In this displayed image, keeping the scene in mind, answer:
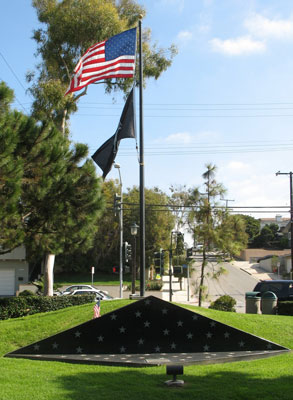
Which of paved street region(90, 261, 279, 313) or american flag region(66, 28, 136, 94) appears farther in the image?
paved street region(90, 261, 279, 313)

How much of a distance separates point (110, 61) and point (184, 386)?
9173mm

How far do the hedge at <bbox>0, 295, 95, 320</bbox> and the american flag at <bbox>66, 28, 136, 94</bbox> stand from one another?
778cm

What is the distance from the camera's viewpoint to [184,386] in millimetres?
6633

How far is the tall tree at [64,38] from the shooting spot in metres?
22.8

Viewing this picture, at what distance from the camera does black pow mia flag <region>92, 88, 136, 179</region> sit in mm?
11688

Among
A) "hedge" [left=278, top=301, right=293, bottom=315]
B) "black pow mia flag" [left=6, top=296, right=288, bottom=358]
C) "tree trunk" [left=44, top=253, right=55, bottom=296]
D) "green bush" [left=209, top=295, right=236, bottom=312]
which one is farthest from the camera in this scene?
"tree trunk" [left=44, top=253, right=55, bottom=296]

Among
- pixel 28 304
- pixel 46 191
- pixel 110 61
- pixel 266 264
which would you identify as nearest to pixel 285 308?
pixel 46 191

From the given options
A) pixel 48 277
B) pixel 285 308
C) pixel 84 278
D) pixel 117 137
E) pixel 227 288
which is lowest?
pixel 84 278

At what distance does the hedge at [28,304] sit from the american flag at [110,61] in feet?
25.5

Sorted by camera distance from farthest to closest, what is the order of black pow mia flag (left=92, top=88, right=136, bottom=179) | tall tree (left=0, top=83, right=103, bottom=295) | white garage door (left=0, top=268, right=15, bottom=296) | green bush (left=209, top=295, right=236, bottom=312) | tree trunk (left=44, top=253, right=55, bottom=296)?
1. white garage door (left=0, top=268, right=15, bottom=296)
2. tree trunk (left=44, top=253, right=55, bottom=296)
3. green bush (left=209, top=295, right=236, bottom=312)
4. tall tree (left=0, top=83, right=103, bottom=295)
5. black pow mia flag (left=92, top=88, right=136, bottom=179)

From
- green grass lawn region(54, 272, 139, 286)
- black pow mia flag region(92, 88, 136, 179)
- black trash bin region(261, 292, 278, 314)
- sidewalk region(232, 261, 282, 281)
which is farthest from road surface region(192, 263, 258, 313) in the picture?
black pow mia flag region(92, 88, 136, 179)

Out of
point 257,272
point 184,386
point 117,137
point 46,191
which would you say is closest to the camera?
point 184,386

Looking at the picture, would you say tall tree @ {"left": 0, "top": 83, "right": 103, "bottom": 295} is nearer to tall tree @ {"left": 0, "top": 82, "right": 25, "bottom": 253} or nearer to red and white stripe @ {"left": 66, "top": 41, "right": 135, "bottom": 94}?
tall tree @ {"left": 0, "top": 82, "right": 25, "bottom": 253}

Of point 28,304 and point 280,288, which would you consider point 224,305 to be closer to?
point 280,288
